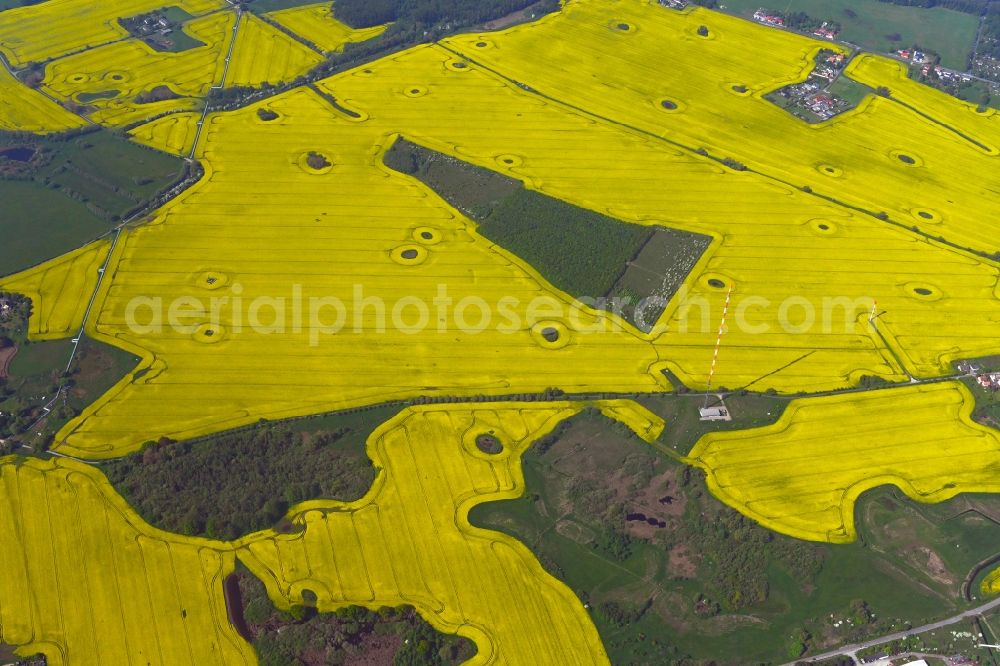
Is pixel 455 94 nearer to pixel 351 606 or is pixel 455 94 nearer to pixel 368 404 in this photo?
pixel 368 404

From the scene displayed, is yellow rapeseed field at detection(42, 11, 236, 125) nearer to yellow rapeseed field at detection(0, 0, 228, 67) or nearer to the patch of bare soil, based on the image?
yellow rapeseed field at detection(0, 0, 228, 67)

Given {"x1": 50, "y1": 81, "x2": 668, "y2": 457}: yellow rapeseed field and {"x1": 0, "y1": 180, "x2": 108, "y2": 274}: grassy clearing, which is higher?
{"x1": 50, "y1": 81, "x2": 668, "y2": 457}: yellow rapeseed field

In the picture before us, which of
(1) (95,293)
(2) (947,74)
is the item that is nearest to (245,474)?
(1) (95,293)

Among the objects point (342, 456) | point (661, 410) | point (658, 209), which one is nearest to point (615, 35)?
point (658, 209)

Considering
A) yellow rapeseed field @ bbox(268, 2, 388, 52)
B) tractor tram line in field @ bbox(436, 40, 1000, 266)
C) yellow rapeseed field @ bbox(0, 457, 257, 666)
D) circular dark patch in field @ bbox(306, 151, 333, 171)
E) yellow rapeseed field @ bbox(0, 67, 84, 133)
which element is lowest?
yellow rapeseed field @ bbox(0, 457, 257, 666)

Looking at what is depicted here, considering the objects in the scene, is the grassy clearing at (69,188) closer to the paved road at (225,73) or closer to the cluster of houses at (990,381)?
the paved road at (225,73)

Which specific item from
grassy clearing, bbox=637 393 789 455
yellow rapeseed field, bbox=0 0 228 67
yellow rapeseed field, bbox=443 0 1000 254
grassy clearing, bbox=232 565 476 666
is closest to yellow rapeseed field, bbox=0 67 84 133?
yellow rapeseed field, bbox=0 0 228 67
